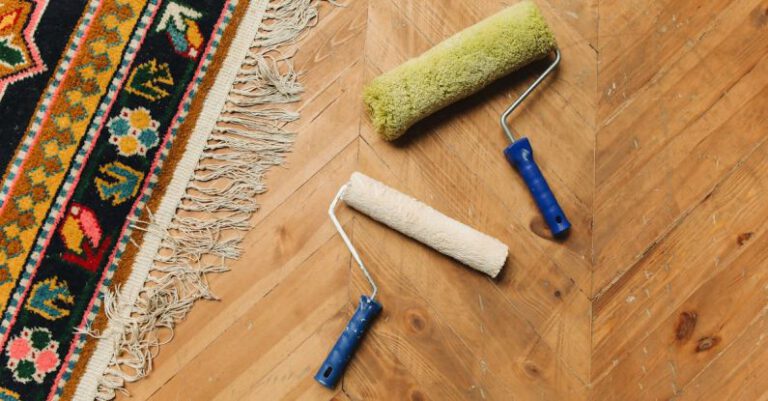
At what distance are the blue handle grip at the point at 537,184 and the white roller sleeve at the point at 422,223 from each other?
0.08m

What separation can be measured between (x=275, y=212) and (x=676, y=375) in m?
0.61

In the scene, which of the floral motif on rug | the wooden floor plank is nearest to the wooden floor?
the wooden floor plank

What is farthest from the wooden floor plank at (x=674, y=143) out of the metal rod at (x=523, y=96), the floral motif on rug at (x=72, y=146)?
the floral motif on rug at (x=72, y=146)

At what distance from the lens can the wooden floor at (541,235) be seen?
3.09 ft

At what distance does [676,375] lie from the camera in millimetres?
950

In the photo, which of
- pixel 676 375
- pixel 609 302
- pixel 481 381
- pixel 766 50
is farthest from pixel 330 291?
pixel 766 50

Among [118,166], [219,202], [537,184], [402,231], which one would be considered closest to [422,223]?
[402,231]

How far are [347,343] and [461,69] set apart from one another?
400 mm

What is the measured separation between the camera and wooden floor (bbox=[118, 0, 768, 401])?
3.09 ft

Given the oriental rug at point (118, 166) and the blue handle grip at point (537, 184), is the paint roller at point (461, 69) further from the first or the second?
the oriental rug at point (118, 166)

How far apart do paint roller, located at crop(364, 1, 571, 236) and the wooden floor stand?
44mm

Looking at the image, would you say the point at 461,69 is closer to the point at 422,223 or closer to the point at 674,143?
the point at 422,223

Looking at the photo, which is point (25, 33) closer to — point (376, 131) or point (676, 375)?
point (376, 131)

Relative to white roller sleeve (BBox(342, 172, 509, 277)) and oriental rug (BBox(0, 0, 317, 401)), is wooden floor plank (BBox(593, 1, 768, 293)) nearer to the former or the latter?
white roller sleeve (BBox(342, 172, 509, 277))
